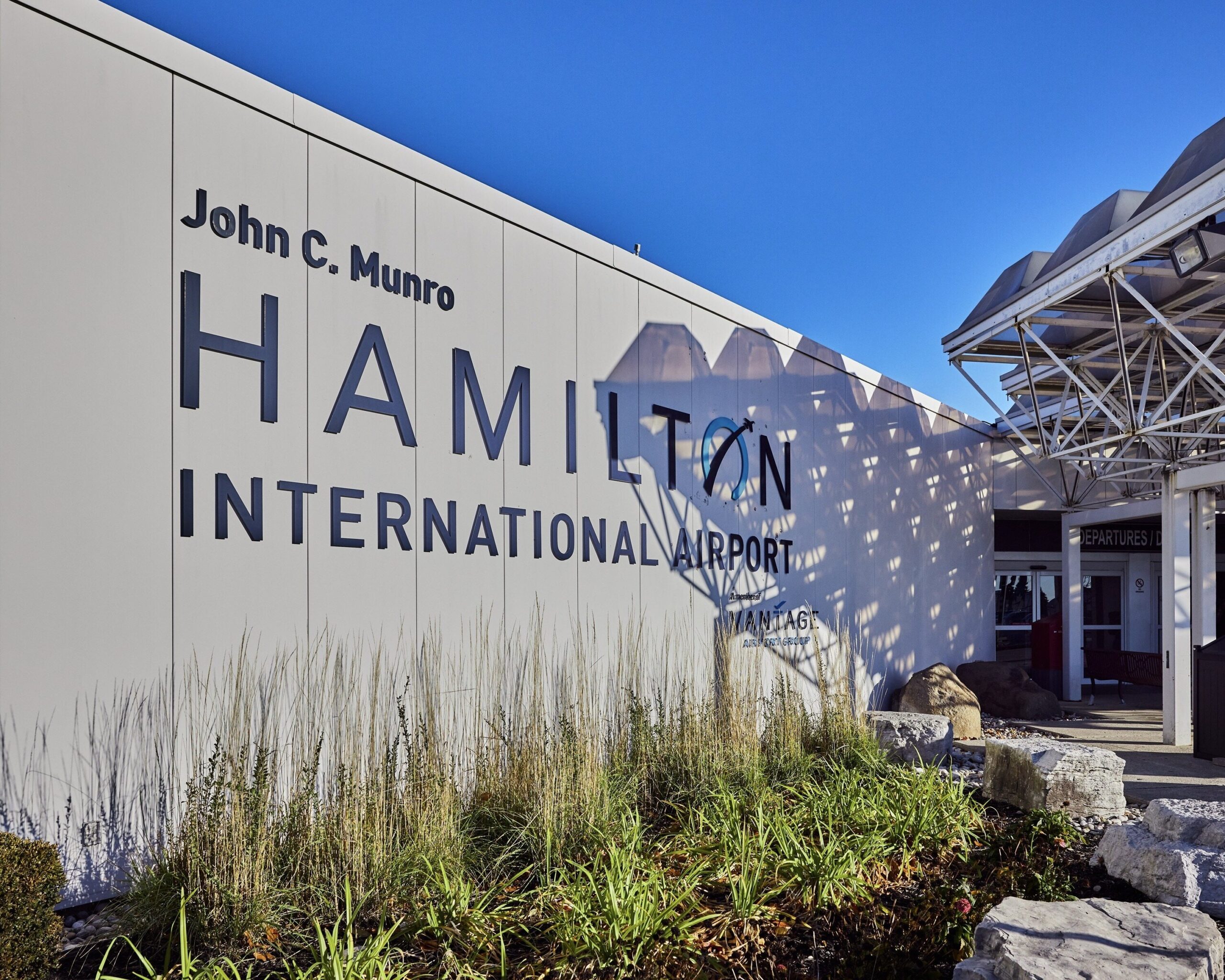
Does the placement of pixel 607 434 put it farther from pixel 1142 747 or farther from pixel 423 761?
pixel 1142 747

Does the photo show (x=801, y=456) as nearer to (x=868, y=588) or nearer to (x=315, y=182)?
(x=868, y=588)

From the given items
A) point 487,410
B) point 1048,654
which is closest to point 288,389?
point 487,410

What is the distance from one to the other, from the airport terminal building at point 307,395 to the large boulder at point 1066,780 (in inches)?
83.4

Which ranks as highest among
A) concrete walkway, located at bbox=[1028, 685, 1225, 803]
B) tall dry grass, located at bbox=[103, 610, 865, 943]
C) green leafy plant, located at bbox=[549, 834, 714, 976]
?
tall dry grass, located at bbox=[103, 610, 865, 943]

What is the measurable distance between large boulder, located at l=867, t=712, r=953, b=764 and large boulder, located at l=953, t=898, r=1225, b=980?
2987 millimetres

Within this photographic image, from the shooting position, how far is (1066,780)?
5.06 m

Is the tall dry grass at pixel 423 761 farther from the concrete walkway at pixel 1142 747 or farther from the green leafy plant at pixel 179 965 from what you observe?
the concrete walkway at pixel 1142 747

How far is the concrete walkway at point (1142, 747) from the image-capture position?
6.40m

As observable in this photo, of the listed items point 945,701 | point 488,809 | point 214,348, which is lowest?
point 945,701

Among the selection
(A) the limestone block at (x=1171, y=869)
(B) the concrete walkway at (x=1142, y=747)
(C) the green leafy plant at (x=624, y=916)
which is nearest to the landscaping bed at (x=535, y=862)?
(C) the green leafy plant at (x=624, y=916)

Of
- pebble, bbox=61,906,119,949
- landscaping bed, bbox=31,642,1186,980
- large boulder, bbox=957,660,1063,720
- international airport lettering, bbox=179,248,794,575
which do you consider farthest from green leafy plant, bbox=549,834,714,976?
large boulder, bbox=957,660,1063,720

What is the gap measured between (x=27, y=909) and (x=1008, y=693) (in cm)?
994

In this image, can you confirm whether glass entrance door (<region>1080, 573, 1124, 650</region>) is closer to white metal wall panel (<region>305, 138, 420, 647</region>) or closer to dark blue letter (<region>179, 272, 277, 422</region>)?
white metal wall panel (<region>305, 138, 420, 647</region>)

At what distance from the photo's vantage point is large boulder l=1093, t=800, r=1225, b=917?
3779 mm
